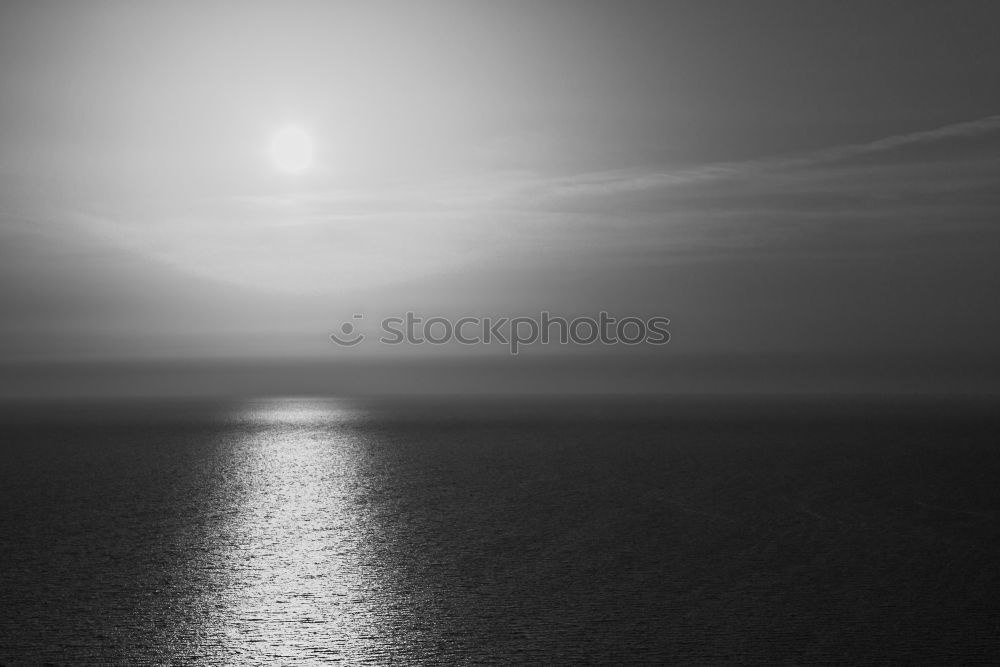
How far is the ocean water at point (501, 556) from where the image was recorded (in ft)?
51.8

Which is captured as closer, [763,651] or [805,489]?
[763,651]

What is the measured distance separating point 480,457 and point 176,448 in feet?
60.8

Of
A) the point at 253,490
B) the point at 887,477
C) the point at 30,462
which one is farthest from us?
the point at 30,462

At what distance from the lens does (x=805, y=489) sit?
115 feet

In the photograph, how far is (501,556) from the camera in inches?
894

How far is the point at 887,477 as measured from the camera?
1512 inches

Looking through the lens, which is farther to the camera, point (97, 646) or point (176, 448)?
point (176, 448)

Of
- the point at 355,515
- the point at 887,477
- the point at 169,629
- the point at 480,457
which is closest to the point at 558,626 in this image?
the point at 169,629

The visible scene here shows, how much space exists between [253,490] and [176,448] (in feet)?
64.4

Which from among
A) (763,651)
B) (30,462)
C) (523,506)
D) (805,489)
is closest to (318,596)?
(763,651)

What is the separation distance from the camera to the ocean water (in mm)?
15789

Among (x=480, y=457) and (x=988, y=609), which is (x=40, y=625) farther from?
(x=480, y=457)

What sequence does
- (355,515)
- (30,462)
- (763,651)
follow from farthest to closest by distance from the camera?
(30,462)
(355,515)
(763,651)

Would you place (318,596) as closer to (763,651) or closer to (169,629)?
(169,629)
